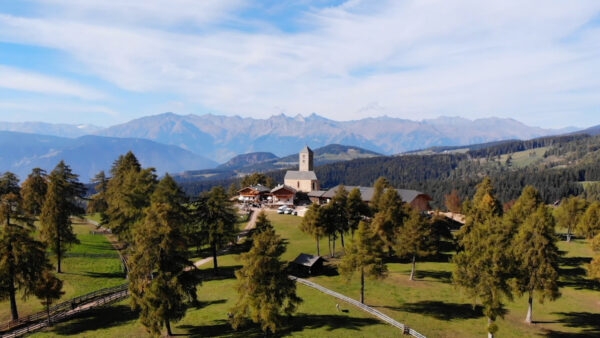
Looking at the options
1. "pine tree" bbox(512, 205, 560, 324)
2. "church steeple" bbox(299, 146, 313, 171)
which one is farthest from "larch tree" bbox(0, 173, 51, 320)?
"church steeple" bbox(299, 146, 313, 171)

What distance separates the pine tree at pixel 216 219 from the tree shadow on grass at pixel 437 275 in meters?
28.5

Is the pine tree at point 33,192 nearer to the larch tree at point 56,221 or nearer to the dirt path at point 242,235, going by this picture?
the larch tree at point 56,221

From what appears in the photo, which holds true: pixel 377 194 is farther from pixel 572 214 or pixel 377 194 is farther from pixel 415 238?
pixel 572 214

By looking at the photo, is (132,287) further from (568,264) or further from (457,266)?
(568,264)

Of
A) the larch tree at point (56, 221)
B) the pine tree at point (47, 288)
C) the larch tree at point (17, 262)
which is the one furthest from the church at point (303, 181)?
the larch tree at point (17, 262)

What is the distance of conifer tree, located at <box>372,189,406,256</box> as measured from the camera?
54406 millimetres

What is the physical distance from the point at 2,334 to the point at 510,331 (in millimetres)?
47927

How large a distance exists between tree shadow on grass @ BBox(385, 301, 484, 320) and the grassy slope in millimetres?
37094

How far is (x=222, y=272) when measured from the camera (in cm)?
5141

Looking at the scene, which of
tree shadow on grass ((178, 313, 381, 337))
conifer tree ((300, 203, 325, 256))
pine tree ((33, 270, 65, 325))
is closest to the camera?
tree shadow on grass ((178, 313, 381, 337))

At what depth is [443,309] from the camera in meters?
38.9

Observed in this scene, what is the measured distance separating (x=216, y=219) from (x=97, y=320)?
65.4 ft

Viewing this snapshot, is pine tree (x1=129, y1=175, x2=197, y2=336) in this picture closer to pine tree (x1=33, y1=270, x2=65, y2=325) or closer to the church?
pine tree (x1=33, y1=270, x2=65, y2=325)

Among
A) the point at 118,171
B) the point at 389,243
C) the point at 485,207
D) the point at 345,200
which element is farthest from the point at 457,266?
the point at 118,171
